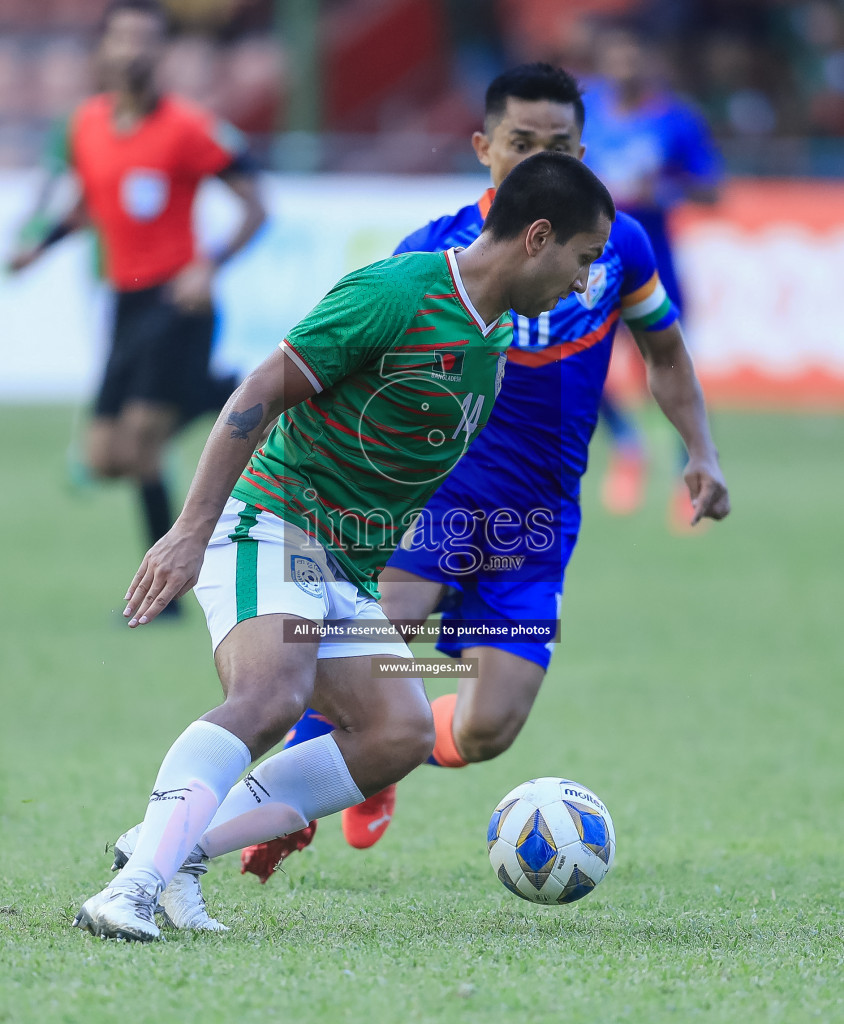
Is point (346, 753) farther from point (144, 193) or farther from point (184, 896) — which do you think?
point (144, 193)

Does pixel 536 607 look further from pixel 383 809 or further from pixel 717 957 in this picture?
pixel 717 957

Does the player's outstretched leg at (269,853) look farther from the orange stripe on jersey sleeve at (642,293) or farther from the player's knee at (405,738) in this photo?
the orange stripe on jersey sleeve at (642,293)

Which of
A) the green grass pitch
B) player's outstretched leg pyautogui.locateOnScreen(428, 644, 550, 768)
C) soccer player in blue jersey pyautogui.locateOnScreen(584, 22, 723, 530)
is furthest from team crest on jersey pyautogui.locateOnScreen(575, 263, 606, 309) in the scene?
soccer player in blue jersey pyautogui.locateOnScreen(584, 22, 723, 530)

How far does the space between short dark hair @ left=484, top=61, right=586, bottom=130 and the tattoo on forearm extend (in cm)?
165

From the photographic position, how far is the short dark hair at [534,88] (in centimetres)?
446

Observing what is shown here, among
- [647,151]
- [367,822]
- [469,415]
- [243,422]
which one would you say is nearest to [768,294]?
[647,151]

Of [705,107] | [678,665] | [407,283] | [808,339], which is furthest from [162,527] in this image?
[705,107]

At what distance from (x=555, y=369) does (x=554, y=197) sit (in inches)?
41.0

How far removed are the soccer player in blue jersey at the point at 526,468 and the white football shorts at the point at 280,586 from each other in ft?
2.50

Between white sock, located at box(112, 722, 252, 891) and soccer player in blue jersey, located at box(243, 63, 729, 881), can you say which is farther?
soccer player in blue jersey, located at box(243, 63, 729, 881)

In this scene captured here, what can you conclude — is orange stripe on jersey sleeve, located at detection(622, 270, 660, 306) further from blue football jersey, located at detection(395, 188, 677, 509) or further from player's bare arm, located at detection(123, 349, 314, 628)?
player's bare arm, located at detection(123, 349, 314, 628)

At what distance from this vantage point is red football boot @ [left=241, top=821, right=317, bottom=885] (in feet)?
12.5

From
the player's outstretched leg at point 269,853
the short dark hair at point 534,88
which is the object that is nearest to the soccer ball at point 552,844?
the player's outstretched leg at point 269,853

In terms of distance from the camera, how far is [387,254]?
14.9 m
